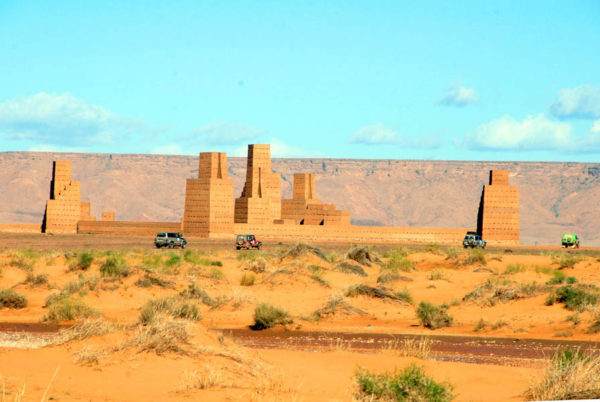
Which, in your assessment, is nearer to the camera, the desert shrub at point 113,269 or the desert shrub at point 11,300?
the desert shrub at point 11,300

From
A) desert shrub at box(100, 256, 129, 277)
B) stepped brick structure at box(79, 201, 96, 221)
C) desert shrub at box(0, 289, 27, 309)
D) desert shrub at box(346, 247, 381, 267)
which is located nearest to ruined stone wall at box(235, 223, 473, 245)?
stepped brick structure at box(79, 201, 96, 221)

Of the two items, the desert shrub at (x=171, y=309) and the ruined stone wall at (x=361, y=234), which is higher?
the ruined stone wall at (x=361, y=234)

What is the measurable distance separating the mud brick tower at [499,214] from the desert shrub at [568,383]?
311 feet

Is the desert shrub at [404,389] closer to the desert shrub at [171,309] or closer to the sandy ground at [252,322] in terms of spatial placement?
the sandy ground at [252,322]

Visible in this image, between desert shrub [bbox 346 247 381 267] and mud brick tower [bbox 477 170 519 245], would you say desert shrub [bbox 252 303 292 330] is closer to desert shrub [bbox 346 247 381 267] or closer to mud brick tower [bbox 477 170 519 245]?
desert shrub [bbox 346 247 381 267]

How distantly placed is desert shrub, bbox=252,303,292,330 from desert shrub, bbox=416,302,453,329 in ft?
12.8

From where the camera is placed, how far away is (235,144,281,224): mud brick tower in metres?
113

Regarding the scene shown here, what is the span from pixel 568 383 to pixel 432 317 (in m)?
12.0

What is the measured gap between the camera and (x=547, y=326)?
24562 millimetres

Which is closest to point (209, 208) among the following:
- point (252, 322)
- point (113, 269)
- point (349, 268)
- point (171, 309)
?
point (349, 268)

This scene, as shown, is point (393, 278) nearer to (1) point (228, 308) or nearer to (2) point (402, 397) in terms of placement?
(1) point (228, 308)

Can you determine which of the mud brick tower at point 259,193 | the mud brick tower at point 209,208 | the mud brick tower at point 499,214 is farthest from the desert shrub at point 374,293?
the mud brick tower at point 259,193

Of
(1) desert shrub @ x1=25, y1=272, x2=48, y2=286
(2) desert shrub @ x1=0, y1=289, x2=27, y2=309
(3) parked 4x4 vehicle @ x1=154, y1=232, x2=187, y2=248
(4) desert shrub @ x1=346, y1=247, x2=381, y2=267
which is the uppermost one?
(3) parked 4x4 vehicle @ x1=154, y1=232, x2=187, y2=248

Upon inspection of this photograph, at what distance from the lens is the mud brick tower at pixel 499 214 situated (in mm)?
106500
